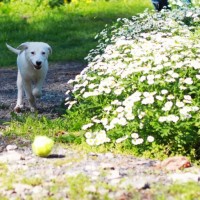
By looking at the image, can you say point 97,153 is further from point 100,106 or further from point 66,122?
point 66,122

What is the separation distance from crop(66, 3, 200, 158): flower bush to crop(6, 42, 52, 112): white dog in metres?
1.48

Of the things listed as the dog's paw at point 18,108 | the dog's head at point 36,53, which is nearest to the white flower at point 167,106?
the dog's head at point 36,53

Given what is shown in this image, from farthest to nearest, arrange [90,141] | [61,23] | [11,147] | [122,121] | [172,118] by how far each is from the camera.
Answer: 1. [61,23]
2. [11,147]
3. [90,141]
4. [122,121]
5. [172,118]

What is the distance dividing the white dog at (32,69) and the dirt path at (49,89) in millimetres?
201

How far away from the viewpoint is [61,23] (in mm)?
16469

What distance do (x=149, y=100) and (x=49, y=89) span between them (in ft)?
16.0

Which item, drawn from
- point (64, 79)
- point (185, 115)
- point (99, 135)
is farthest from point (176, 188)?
point (64, 79)

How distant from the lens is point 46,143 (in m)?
5.20

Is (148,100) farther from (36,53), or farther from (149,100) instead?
(36,53)

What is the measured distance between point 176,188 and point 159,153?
3.84ft

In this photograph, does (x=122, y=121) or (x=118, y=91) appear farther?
(x=118, y=91)

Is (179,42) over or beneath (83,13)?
over

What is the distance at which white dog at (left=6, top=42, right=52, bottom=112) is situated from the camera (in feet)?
25.6

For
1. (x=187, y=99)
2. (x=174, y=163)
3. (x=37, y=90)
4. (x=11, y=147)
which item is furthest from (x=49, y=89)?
(x=174, y=163)
